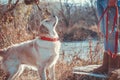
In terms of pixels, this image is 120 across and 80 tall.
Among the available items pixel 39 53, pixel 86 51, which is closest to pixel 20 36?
pixel 86 51

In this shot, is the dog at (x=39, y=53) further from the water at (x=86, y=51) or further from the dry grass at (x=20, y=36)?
the water at (x=86, y=51)

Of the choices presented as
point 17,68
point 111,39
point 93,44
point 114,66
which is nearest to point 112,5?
point 111,39

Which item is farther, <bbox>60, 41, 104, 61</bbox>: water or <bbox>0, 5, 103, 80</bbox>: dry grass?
<bbox>60, 41, 104, 61</bbox>: water

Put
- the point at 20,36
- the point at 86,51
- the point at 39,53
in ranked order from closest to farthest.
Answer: the point at 39,53 → the point at 20,36 → the point at 86,51

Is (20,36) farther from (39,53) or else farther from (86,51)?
(39,53)

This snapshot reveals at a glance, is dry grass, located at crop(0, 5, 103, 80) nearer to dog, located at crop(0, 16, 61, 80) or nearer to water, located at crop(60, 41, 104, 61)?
water, located at crop(60, 41, 104, 61)

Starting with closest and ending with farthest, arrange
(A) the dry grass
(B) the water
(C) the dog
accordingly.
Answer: (C) the dog → (A) the dry grass → (B) the water

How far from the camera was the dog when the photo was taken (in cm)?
524

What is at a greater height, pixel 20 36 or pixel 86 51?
pixel 20 36

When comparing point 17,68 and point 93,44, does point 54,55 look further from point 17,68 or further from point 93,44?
point 93,44

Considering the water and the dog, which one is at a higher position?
the dog

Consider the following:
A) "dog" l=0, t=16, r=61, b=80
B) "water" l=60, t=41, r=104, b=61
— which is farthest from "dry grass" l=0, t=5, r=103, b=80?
"dog" l=0, t=16, r=61, b=80

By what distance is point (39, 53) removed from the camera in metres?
5.27

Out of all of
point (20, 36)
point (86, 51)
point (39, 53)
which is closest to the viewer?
point (39, 53)
